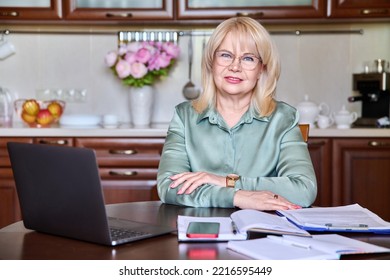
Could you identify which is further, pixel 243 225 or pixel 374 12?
pixel 374 12

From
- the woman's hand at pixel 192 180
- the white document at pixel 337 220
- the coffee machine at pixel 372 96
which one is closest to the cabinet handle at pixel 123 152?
the coffee machine at pixel 372 96

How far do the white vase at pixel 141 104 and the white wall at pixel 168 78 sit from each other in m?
0.22

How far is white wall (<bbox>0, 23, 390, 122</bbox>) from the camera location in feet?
13.6

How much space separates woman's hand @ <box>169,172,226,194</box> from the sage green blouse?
0.31ft

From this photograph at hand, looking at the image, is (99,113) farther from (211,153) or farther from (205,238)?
(205,238)

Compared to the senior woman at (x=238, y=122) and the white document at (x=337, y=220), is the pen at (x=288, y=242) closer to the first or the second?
the white document at (x=337, y=220)

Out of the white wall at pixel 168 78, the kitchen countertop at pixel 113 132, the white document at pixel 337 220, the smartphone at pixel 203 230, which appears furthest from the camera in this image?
the white wall at pixel 168 78

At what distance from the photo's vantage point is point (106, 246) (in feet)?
4.71

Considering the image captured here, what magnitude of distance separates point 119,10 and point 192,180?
2.08 meters

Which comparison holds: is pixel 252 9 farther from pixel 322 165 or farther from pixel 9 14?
pixel 9 14

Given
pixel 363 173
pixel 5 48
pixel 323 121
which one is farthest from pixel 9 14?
pixel 363 173

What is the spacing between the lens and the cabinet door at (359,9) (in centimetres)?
374

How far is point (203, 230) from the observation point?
151cm

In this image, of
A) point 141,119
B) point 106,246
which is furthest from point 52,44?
point 106,246
